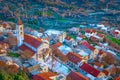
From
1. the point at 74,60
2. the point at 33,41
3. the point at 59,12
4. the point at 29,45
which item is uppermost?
the point at 33,41

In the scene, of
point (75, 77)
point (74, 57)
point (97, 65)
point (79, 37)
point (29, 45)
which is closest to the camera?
point (75, 77)

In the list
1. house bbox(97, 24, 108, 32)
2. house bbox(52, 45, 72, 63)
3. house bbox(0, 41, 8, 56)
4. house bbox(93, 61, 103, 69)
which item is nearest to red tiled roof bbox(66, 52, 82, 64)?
house bbox(52, 45, 72, 63)

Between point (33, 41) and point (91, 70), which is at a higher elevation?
point (33, 41)

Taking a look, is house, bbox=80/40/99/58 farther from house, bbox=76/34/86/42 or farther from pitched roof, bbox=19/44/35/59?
pitched roof, bbox=19/44/35/59

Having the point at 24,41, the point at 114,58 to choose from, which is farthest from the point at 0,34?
the point at 114,58

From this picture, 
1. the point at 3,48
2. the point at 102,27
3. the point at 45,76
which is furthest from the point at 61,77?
the point at 102,27

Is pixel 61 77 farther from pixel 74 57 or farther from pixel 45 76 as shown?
pixel 74 57
